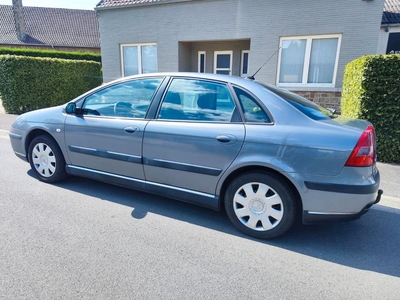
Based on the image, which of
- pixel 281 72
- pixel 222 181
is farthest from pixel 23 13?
pixel 222 181

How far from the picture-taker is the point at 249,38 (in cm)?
888

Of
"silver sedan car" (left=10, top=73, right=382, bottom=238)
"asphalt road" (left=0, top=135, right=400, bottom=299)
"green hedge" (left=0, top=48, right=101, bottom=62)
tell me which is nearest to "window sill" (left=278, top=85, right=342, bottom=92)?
"asphalt road" (left=0, top=135, right=400, bottom=299)

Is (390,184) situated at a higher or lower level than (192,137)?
lower

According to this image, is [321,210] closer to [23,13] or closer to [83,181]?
[83,181]

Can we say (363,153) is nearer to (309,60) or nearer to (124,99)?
(124,99)

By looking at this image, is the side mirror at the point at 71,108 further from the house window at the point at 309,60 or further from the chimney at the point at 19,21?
the chimney at the point at 19,21

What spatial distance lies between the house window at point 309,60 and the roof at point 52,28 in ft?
80.0

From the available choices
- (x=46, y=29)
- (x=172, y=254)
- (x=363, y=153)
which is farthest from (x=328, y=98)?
(x=46, y=29)

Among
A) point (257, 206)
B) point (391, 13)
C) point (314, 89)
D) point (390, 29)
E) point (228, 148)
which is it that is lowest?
point (257, 206)

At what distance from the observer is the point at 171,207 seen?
3260 millimetres

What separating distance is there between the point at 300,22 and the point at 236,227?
7569 millimetres

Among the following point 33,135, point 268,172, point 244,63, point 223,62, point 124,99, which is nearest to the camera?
point 268,172

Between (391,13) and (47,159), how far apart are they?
39.2ft

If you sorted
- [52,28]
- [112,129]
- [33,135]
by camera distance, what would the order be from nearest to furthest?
[112,129], [33,135], [52,28]
